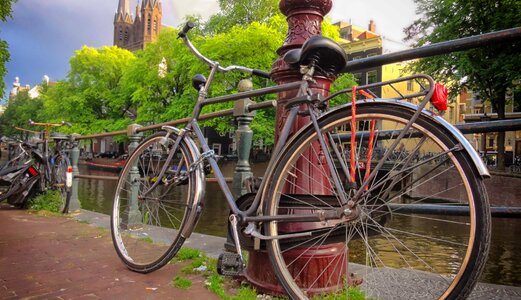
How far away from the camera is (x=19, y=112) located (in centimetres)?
5516

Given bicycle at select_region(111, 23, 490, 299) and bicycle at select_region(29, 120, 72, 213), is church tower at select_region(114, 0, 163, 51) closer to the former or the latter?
bicycle at select_region(29, 120, 72, 213)

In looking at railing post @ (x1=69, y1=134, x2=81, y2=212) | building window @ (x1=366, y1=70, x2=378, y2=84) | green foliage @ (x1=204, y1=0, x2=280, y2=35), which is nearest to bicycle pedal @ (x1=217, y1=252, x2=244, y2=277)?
railing post @ (x1=69, y1=134, x2=81, y2=212)

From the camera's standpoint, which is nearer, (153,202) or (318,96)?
(318,96)

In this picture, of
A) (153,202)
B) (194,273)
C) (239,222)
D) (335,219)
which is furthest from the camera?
(153,202)

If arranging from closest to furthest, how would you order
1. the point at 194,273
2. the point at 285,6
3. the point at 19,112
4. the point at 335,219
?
A: the point at 335,219 → the point at 285,6 → the point at 194,273 → the point at 19,112

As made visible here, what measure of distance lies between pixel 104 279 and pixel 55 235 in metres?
1.98

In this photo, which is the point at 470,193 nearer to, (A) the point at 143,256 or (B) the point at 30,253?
(A) the point at 143,256

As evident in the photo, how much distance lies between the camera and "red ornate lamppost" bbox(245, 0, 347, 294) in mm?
2258

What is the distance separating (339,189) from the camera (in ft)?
6.06

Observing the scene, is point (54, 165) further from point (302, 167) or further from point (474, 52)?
point (474, 52)

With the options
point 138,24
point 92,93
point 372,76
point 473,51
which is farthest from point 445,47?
point 138,24

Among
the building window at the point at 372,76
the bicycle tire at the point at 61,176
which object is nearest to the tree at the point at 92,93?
the building window at the point at 372,76

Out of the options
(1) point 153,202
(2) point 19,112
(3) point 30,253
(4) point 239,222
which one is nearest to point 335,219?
(4) point 239,222

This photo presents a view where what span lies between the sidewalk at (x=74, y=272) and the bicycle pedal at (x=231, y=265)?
18 centimetres
